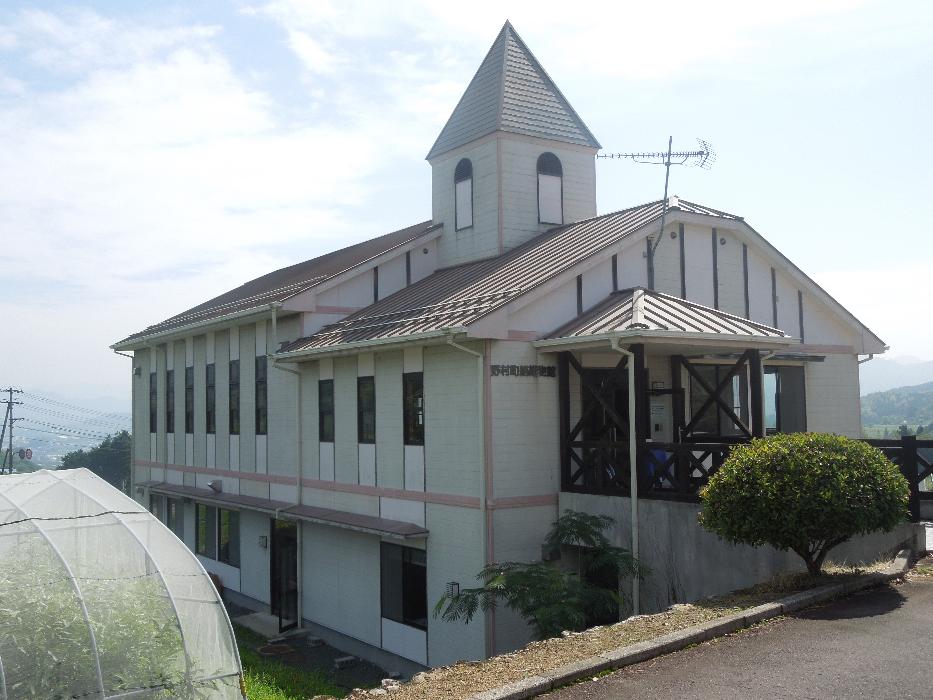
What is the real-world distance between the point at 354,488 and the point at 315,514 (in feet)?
3.78

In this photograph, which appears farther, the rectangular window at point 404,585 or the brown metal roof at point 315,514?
the rectangular window at point 404,585

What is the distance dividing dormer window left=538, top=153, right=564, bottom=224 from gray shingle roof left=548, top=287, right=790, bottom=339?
487cm

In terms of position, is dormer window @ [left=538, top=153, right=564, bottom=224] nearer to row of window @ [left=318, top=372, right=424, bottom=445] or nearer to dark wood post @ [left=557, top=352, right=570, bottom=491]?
row of window @ [left=318, top=372, right=424, bottom=445]

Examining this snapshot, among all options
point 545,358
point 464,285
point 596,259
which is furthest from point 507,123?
point 545,358

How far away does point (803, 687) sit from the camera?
7605 millimetres

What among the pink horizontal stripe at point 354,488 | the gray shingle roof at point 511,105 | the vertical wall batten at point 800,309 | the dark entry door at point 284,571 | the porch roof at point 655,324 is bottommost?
the dark entry door at point 284,571

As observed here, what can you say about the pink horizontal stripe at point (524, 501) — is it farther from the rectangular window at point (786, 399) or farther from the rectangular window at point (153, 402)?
the rectangular window at point (153, 402)

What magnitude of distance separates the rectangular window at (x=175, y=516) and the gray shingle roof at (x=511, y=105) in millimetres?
12361

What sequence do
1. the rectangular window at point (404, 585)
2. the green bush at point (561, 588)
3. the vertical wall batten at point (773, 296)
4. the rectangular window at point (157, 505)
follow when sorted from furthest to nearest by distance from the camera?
the rectangular window at point (157, 505) → the vertical wall batten at point (773, 296) → the rectangular window at point (404, 585) → the green bush at point (561, 588)

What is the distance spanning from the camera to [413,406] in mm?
16375

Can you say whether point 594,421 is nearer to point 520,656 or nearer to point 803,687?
point 520,656

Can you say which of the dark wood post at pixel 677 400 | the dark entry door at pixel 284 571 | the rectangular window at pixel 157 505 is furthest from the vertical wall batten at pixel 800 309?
the rectangular window at pixel 157 505

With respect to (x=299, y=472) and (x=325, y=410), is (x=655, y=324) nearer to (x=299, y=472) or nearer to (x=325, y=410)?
(x=325, y=410)

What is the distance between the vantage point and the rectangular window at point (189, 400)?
25500mm
